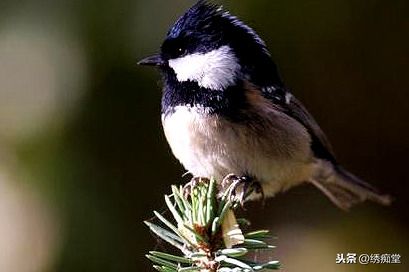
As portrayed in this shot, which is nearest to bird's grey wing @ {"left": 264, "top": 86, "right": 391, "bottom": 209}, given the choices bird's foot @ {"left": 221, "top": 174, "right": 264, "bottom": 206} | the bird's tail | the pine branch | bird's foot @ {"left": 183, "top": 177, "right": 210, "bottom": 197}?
the bird's tail

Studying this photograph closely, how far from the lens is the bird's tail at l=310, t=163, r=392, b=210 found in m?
1.21

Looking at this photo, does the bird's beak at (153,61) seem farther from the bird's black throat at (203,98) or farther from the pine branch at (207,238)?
the pine branch at (207,238)

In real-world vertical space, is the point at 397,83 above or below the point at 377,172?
above

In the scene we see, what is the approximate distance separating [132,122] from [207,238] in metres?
0.46

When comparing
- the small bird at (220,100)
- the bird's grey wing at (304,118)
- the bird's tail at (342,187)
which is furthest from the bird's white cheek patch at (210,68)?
the bird's tail at (342,187)

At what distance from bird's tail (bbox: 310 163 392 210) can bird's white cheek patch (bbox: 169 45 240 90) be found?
31 cm

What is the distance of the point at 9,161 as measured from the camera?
3.32ft

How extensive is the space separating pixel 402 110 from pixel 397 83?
0.17ft

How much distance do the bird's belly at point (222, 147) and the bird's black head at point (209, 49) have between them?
0.18 feet

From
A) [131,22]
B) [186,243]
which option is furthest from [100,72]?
[186,243]

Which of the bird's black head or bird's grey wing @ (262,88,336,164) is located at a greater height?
the bird's black head

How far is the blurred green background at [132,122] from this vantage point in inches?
39.7

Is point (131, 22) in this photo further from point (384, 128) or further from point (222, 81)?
point (384, 128)

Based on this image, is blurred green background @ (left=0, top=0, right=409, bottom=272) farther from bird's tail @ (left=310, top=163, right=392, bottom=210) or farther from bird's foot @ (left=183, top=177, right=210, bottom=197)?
bird's foot @ (left=183, top=177, right=210, bottom=197)
